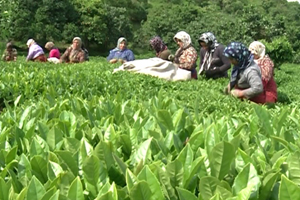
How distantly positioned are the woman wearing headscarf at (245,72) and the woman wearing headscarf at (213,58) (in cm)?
195

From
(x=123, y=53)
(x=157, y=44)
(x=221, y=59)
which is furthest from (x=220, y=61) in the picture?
(x=123, y=53)

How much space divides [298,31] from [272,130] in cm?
3841

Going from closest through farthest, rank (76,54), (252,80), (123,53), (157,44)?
(252,80) < (157,44) < (123,53) < (76,54)

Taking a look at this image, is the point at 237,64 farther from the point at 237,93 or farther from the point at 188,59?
the point at 188,59

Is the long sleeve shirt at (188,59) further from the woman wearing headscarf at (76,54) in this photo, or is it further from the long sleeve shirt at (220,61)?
the woman wearing headscarf at (76,54)

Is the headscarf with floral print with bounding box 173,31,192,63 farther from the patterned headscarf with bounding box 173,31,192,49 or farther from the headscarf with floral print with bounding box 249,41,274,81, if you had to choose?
the headscarf with floral print with bounding box 249,41,274,81

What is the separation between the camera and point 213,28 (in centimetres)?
4019

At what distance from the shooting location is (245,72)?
5.89 m

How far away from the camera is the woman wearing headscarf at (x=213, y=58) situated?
7.96 m

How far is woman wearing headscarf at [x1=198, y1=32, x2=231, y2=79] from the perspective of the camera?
796 cm

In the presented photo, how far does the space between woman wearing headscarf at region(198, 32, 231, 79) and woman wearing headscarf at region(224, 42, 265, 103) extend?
1950 millimetres

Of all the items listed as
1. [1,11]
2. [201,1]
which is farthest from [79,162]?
[201,1]

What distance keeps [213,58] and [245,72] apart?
2202mm

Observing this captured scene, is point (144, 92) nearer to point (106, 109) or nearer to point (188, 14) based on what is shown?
point (106, 109)
